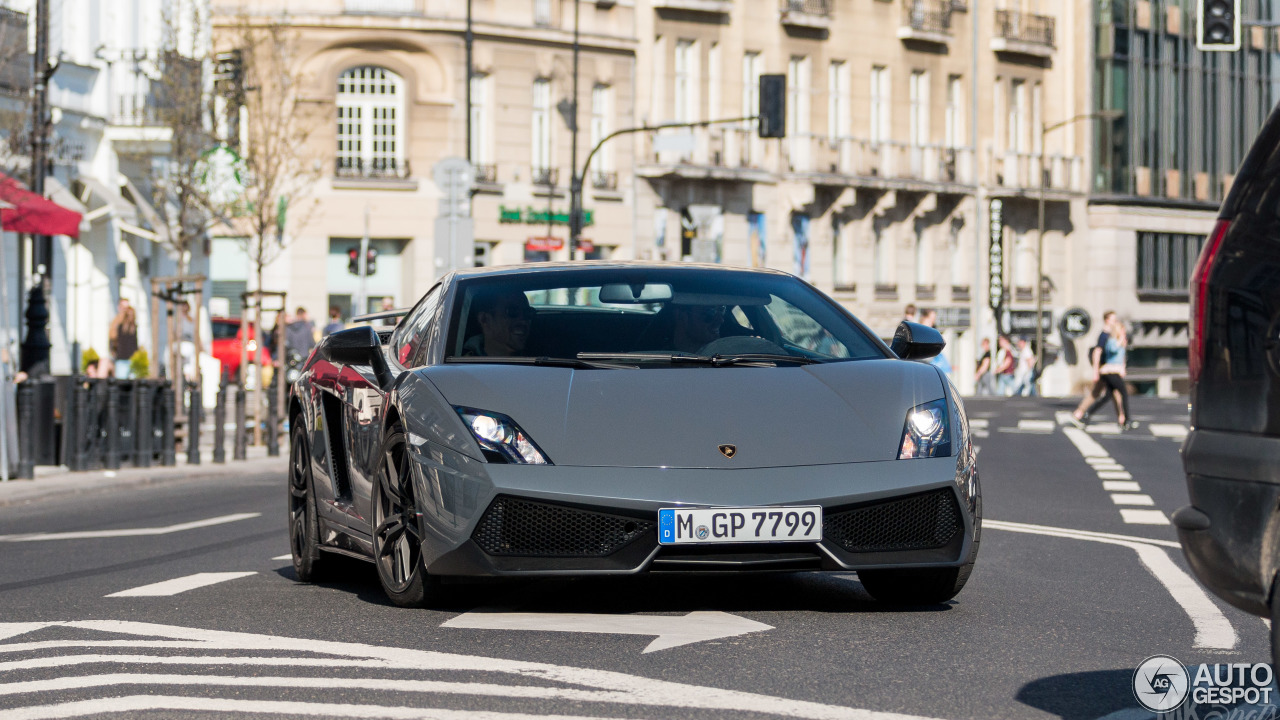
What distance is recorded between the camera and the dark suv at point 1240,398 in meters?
4.90

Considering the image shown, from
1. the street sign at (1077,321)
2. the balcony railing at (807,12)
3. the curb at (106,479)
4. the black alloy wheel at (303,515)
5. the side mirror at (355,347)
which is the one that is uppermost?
the balcony railing at (807,12)

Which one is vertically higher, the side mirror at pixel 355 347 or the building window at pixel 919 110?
the building window at pixel 919 110

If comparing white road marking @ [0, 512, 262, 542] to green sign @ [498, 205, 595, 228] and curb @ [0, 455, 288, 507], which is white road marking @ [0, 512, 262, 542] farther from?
green sign @ [498, 205, 595, 228]

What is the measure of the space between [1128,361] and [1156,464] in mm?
48184

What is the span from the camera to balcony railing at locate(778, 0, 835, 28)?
197 feet

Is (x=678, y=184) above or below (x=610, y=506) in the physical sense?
above

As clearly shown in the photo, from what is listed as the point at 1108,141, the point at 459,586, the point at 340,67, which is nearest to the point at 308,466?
the point at 459,586

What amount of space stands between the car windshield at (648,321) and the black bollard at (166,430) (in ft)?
45.1

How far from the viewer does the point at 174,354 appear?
25.2 meters

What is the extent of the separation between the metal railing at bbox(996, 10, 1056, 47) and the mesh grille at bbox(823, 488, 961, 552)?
61.3m

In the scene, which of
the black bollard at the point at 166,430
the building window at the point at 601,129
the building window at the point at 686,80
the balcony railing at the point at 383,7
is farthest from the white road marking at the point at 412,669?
the building window at the point at 686,80

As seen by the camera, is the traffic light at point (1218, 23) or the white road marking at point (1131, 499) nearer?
the white road marking at point (1131, 499)

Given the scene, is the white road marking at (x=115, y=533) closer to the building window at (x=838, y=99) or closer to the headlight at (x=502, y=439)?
the headlight at (x=502, y=439)

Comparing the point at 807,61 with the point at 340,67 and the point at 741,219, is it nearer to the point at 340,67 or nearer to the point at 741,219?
the point at 741,219
